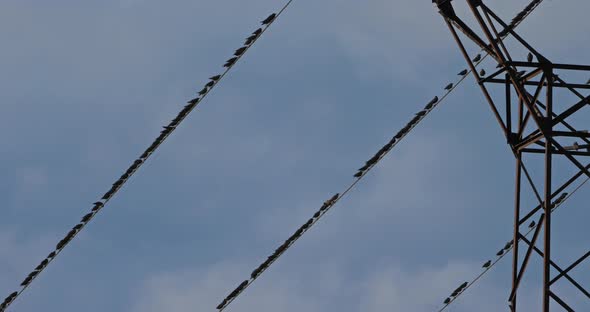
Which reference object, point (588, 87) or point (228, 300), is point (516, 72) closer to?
point (588, 87)

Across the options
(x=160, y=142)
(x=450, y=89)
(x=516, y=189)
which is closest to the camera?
(x=516, y=189)

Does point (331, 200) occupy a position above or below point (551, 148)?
above

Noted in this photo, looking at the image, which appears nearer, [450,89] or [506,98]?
[506,98]

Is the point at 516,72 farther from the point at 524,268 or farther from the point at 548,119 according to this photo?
the point at 524,268

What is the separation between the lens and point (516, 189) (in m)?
33.9

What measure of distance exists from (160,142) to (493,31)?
38.3 feet

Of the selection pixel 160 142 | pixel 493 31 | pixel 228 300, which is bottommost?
pixel 493 31

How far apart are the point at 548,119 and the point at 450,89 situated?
10.5 m

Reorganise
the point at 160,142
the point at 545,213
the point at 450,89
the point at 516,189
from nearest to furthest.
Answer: the point at 545,213, the point at 516,189, the point at 160,142, the point at 450,89

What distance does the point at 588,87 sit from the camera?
3269 cm

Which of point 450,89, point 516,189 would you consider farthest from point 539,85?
point 450,89

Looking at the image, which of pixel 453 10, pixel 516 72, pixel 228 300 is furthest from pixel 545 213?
pixel 228 300

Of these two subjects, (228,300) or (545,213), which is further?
(228,300)

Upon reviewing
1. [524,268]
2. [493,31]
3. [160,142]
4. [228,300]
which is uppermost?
[160,142]
